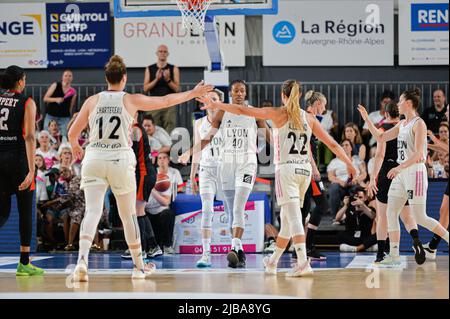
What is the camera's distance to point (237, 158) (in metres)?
11.4

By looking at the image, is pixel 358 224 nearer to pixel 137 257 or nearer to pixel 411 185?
pixel 411 185

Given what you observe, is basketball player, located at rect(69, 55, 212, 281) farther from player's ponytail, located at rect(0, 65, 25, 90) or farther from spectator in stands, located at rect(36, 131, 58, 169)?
spectator in stands, located at rect(36, 131, 58, 169)

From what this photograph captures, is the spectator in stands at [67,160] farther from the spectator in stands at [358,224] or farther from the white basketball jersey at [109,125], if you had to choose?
the white basketball jersey at [109,125]

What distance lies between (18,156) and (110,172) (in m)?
1.82

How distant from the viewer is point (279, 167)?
952 centimetres

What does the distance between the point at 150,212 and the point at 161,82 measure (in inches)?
161

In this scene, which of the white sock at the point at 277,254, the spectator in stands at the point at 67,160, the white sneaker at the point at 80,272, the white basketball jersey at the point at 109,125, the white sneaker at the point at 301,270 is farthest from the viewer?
the spectator in stands at the point at 67,160

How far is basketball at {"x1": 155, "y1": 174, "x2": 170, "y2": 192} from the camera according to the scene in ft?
47.2

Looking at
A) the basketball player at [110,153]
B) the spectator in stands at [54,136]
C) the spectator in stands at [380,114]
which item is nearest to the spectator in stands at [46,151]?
the spectator in stands at [54,136]

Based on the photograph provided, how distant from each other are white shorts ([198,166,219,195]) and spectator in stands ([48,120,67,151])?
6.26 meters

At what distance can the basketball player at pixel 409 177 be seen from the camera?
423 inches

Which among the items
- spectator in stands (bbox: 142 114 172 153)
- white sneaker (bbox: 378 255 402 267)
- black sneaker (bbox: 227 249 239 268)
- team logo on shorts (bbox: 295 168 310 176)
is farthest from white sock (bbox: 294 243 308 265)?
spectator in stands (bbox: 142 114 172 153)

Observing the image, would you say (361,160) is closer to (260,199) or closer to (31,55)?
(260,199)

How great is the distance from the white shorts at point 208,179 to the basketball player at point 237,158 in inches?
6.9
